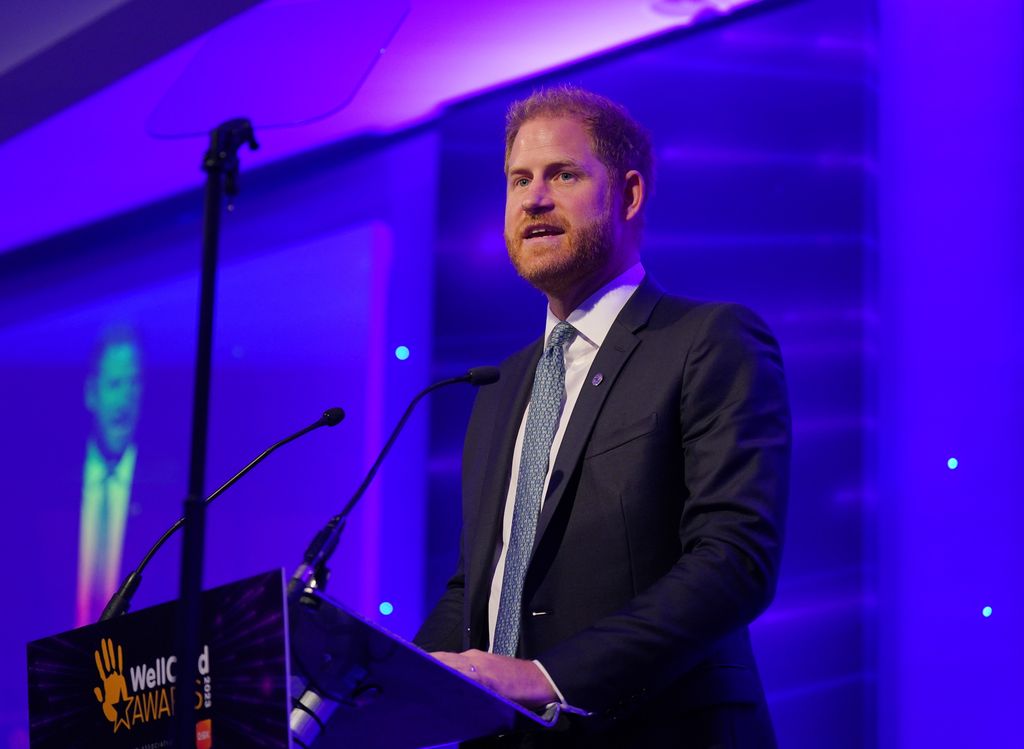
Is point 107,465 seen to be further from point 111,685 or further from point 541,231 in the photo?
point 111,685

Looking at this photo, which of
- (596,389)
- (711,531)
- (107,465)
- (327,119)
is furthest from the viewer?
(107,465)

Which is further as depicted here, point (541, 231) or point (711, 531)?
point (541, 231)

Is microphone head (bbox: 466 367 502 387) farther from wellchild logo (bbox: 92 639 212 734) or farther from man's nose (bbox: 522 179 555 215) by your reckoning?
wellchild logo (bbox: 92 639 212 734)

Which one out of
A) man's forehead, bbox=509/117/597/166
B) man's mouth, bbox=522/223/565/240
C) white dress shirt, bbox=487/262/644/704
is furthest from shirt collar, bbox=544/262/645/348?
man's forehead, bbox=509/117/597/166

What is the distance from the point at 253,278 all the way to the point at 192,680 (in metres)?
2.43

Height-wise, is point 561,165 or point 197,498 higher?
point 561,165

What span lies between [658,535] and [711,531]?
14 cm

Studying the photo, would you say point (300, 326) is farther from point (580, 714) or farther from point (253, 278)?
point (580, 714)

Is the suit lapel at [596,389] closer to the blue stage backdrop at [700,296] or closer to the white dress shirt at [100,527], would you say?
the blue stage backdrop at [700,296]

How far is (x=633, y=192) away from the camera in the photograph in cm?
253

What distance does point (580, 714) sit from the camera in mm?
1796

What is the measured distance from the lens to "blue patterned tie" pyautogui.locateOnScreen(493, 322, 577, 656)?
6.91ft

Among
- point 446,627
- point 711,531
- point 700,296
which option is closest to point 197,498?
point 711,531

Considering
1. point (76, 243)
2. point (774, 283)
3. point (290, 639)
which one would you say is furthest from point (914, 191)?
point (76, 243)
